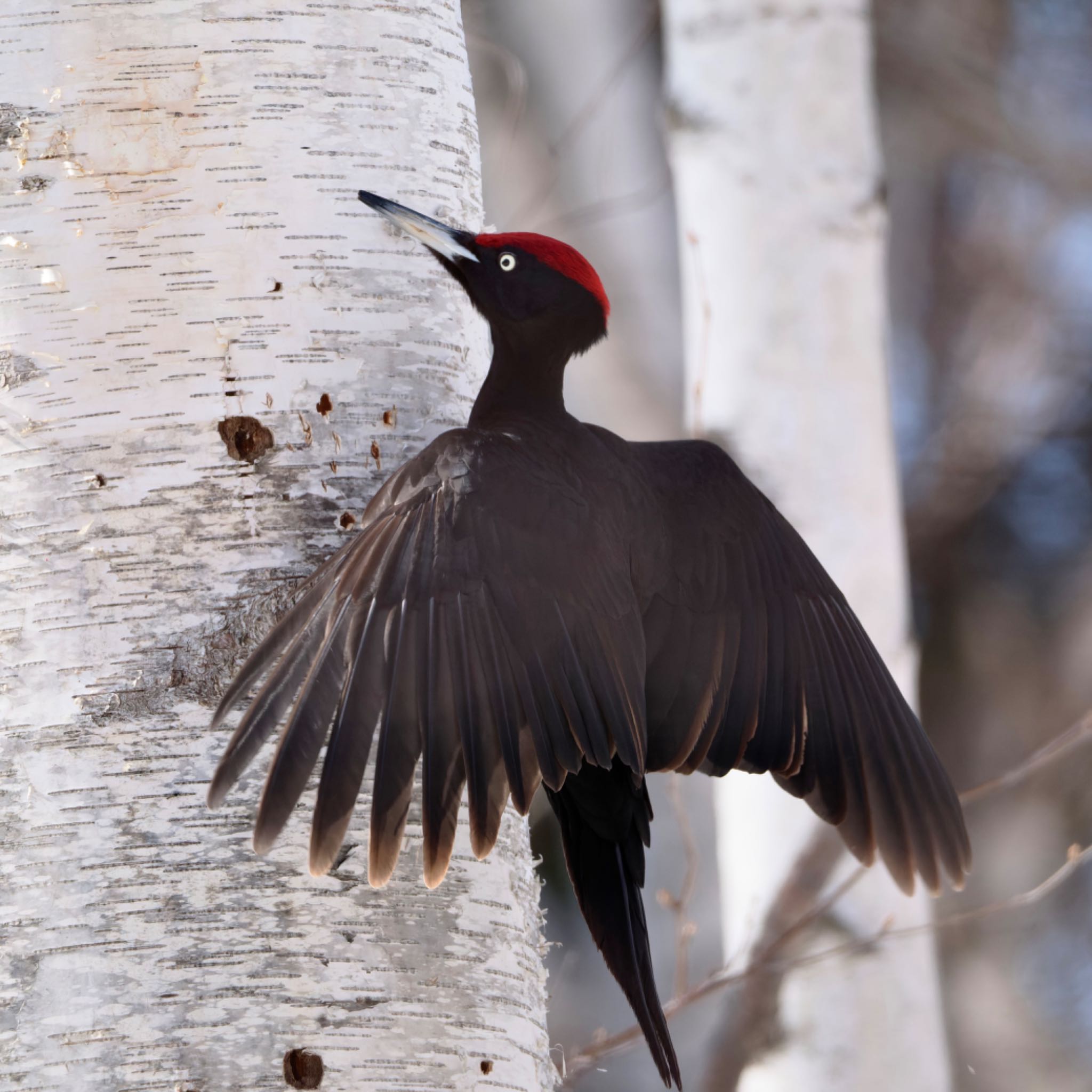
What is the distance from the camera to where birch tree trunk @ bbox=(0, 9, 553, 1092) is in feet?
5.65

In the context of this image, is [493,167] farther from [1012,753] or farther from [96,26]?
[1012,753]

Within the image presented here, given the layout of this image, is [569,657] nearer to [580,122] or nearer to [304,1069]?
[304,1069]

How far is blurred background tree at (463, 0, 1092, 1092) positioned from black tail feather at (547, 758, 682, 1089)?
3854 millimetres

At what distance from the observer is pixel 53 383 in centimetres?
193

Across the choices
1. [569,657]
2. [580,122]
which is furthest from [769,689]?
[580,122]

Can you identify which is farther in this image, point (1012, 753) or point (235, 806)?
point (1012, 753)

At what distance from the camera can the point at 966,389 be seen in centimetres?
836

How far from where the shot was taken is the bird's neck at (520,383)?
224cm

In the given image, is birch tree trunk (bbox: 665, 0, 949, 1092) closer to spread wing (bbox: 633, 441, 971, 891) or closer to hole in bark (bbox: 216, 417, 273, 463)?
spread wing (bbox: 633, 441, 971, 891)

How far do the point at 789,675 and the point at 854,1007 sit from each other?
1.28 metres

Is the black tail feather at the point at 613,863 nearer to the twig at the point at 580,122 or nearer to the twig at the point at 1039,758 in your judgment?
the twig at the point at 1039,758

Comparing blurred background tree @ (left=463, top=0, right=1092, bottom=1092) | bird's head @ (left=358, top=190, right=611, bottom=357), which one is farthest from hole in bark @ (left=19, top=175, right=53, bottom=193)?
blurred background tree @ (left=463, top=0, right=1092, bottom=1092)

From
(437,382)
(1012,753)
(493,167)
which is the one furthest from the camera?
(1012,753)

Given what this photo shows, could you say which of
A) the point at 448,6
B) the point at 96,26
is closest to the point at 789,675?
the point at 448,6
